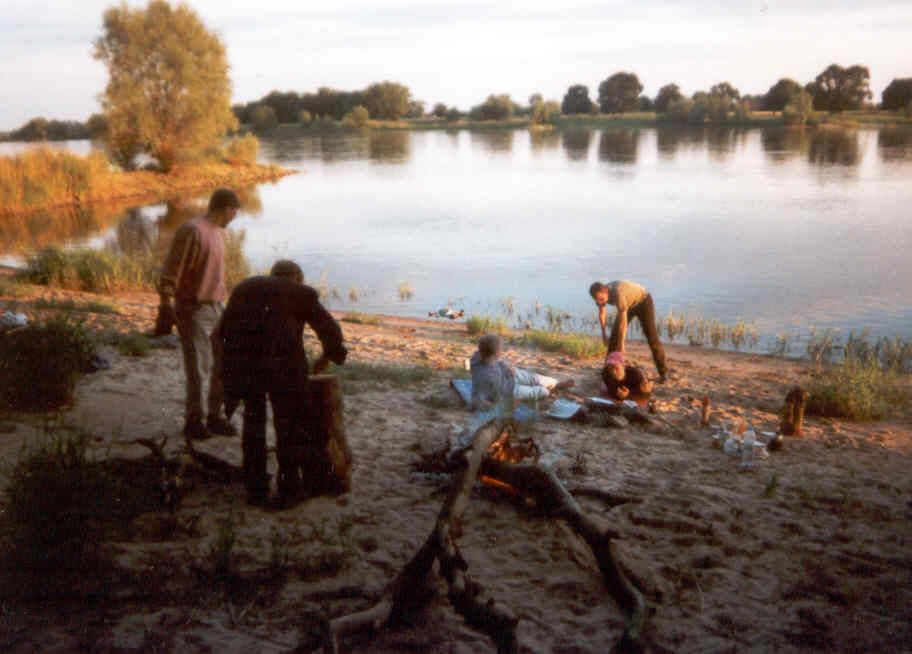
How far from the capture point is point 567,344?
402 inches

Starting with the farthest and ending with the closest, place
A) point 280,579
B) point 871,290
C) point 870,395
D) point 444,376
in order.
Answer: point 871,290
point 444,376
point 870,395
point 280,579

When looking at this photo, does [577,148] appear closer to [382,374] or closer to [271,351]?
[382,374]

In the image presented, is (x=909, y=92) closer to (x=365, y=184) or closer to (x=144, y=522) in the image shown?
(x=365, y=184)

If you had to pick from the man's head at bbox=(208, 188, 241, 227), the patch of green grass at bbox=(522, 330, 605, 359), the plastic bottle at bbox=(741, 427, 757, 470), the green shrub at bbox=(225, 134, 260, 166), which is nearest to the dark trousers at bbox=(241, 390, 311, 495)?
the man's head at bbox=(208, 188, 241, 227)

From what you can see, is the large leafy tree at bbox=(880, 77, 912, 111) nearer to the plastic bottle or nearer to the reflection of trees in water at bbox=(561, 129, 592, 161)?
the reflection of trees in water at bbox=(561, 129, 592, 161)

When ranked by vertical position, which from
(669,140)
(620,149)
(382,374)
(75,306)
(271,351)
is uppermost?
(669,140)

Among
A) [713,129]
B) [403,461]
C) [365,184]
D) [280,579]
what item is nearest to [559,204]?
[365,184]

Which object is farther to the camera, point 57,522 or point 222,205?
point 222,205

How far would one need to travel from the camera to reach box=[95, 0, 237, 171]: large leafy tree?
41844 millimetres

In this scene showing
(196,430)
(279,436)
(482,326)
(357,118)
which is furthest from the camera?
(357,118)

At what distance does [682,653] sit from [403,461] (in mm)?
2676

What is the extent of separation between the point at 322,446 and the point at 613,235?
793 inches

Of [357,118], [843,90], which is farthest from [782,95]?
[357,118]

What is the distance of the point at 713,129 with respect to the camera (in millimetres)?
86000
